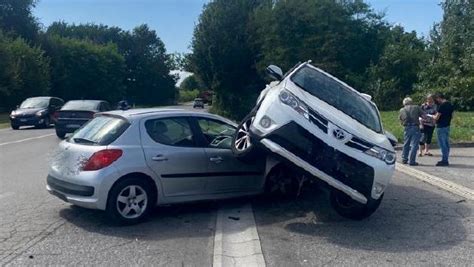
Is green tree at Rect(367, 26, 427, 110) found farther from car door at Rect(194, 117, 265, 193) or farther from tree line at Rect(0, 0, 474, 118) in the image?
car door at Rect(194, 117, 265, 193)

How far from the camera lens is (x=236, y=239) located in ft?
21.1

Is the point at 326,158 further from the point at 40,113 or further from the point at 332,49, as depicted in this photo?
the point at 332,49

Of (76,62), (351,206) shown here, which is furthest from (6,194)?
(76,62)

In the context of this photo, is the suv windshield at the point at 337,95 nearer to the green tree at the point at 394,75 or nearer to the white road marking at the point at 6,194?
the white road marking at the point at 6,194

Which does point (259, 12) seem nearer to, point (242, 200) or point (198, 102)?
point (198, 102)

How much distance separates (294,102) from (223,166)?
154 cm

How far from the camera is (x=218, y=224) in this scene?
23.1 feet

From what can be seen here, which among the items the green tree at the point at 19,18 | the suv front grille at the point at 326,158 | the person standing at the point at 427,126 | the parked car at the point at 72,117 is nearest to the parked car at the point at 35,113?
the parked car at the point at 72,117

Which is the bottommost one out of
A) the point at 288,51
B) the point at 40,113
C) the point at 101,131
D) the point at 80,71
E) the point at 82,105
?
the point at 40,113

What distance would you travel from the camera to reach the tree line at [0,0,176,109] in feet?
147

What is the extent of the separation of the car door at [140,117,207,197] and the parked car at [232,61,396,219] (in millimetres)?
758

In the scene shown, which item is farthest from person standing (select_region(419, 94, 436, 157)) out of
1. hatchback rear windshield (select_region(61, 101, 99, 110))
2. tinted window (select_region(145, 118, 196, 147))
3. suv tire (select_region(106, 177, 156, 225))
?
hatchback rear windshield (select_region(61, 101, 99, 110))

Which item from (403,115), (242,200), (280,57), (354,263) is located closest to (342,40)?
(280,57)

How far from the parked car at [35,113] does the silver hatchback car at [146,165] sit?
62.8 feet
